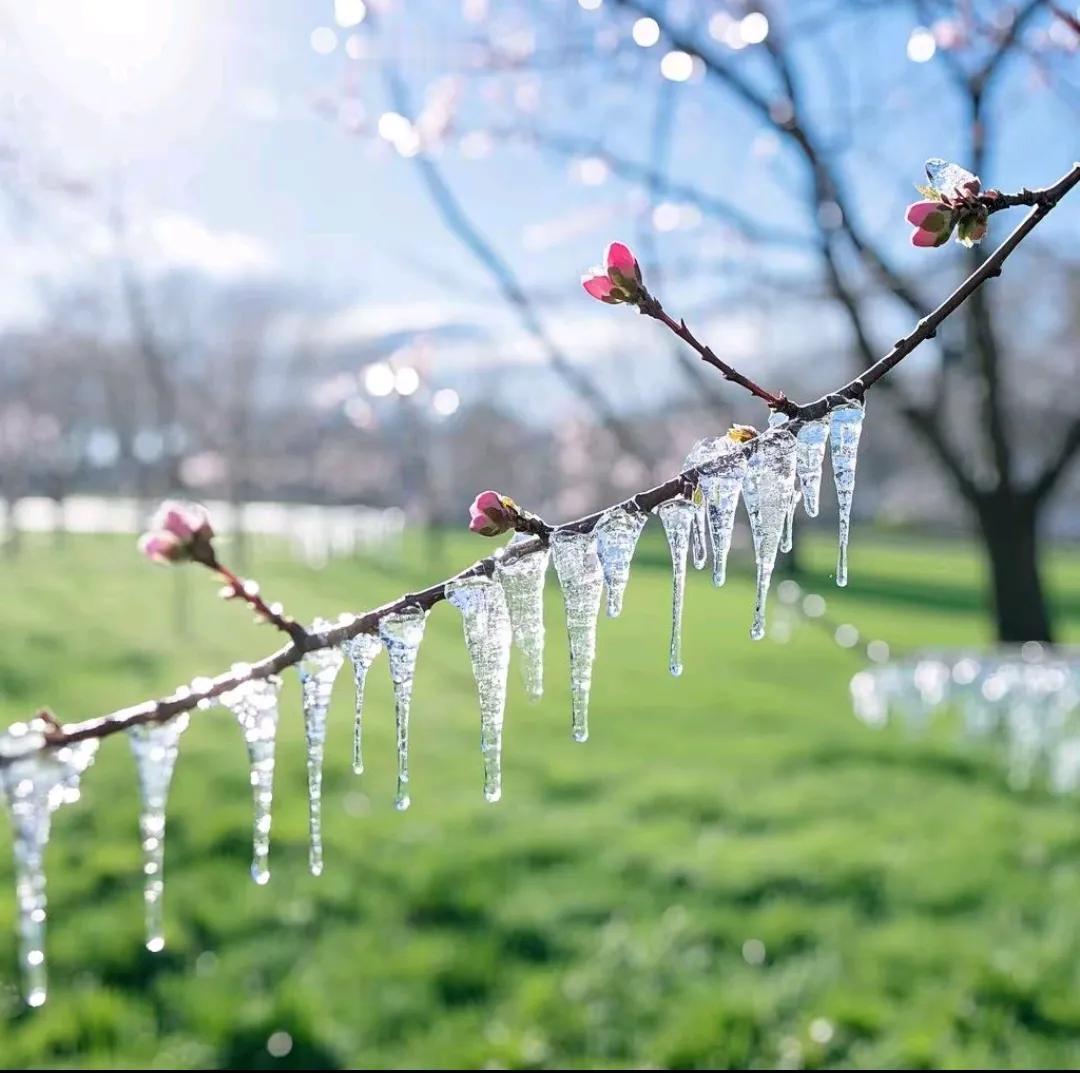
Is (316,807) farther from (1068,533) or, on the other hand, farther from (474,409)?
(1068,533)

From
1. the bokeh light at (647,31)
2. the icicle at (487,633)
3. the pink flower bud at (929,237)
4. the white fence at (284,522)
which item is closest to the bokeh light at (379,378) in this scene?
the bokeh light at (647,31)

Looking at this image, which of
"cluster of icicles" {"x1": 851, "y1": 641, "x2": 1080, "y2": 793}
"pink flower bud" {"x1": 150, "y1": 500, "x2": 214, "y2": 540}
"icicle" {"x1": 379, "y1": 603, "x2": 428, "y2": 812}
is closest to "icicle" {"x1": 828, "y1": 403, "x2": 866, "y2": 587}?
"icicle" {"x1": 379, "y1": 603, "x2": 428, "y2": 812}

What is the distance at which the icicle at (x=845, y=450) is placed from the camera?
4.00ft

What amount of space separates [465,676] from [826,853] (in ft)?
21.2

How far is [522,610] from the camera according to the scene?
1.25 m

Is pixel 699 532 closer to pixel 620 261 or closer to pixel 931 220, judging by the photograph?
pixel 620 261

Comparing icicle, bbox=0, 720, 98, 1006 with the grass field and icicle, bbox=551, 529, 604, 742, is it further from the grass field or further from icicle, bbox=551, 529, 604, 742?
the grass field

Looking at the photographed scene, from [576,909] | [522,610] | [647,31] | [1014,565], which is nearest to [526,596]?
[522,610]

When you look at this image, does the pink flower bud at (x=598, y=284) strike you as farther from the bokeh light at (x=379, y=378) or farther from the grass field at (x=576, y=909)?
the grass field at (x=576, y=909)

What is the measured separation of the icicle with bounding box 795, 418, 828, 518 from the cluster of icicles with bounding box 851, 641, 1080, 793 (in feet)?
14.7

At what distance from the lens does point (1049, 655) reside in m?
5.48

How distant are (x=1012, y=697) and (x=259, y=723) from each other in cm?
527

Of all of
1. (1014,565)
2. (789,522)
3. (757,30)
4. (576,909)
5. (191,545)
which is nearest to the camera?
(191,545)

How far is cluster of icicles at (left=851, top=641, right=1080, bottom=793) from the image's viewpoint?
5352 millimetres
